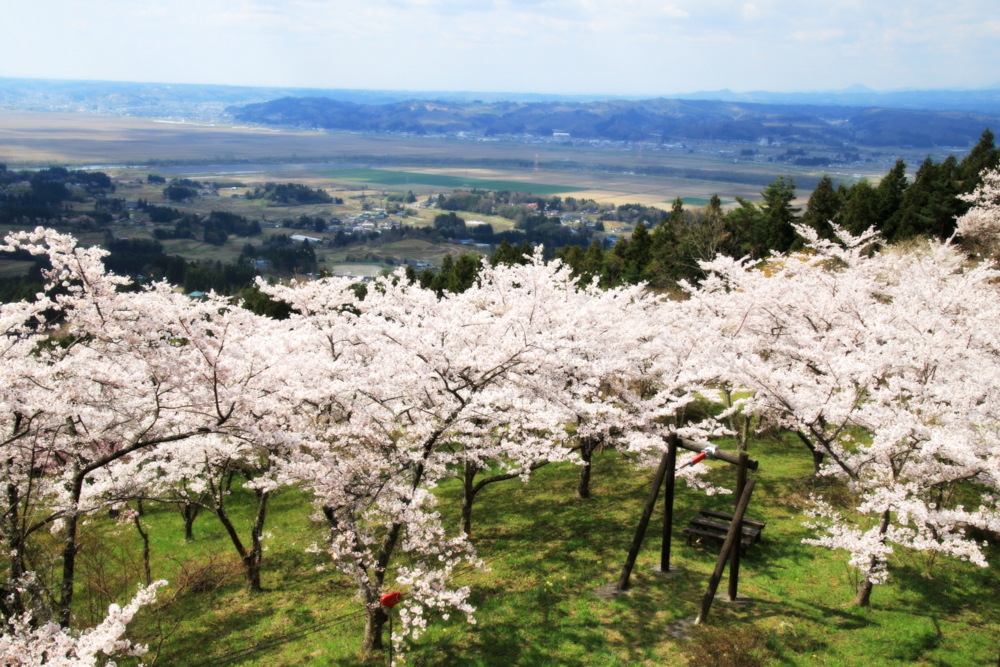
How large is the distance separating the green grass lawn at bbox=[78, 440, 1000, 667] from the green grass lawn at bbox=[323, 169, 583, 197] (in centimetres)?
13011

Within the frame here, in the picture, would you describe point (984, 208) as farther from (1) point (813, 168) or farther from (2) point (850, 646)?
(1) point (813, 168)


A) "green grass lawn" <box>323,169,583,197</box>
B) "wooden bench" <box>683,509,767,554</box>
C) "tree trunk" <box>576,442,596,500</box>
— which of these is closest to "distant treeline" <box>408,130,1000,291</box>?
"tree trunk" <box>576,442,596,500</box>

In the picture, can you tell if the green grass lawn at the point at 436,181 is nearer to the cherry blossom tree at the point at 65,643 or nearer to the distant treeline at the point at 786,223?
the distant treeline at the point at 786,223

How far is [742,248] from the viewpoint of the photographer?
106 feet

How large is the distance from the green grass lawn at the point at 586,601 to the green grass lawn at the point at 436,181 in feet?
427

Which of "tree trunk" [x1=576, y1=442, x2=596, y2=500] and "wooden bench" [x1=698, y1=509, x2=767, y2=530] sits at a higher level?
"wooden bench" [x1=698, y1=509, x2=767, y2=530]

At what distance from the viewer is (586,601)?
8.52 m

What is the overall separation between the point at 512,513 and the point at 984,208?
25386mm

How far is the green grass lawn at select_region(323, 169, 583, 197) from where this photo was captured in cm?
14625

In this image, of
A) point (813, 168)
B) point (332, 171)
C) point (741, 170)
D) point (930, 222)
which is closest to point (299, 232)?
point (332, 171)

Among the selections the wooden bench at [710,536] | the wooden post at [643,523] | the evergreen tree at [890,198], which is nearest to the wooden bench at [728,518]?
the wooden bench at [710,536]

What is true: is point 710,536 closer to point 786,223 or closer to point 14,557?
point 14,557

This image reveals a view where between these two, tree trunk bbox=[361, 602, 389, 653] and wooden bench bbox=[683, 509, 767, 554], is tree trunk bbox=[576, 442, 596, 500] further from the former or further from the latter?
tree trunk bbox=[361, 602, 389, 653]

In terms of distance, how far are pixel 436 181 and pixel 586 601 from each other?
16594cm
